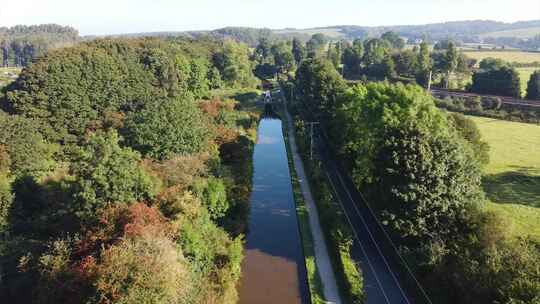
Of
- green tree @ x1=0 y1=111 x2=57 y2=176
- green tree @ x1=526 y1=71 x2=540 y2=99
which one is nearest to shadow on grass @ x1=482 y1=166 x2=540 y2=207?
green tree @ x1=0 y1=111 x2=57 y2=176

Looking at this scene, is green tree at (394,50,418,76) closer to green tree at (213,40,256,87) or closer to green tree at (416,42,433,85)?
green tree at (416,42,433,85)

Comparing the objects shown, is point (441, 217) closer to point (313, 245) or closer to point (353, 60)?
point (313, 245)

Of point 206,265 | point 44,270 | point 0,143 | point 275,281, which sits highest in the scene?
point 0,143

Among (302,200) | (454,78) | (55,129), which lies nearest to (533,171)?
(302,200)

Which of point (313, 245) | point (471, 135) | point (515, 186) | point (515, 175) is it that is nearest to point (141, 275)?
point (313, 245)

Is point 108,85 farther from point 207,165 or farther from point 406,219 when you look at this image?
point 406,219
